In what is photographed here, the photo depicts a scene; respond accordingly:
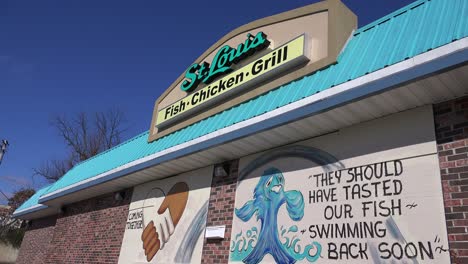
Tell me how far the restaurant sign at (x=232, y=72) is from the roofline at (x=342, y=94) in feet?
3.57

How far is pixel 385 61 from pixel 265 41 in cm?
318

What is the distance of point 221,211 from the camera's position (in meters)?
8.30

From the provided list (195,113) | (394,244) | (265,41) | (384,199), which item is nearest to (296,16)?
(265,41)

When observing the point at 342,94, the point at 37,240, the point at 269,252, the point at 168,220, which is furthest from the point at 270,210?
the point at 37,240

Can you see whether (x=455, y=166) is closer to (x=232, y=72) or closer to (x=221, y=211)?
(x=221, y=211)

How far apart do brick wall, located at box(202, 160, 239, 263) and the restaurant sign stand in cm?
168

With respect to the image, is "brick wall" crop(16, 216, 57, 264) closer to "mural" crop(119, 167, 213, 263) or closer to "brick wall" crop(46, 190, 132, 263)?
"brick wall" crop(46, 190, 132, 263)

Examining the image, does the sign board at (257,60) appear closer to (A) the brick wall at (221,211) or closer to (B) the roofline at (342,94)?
(B) the roofline at (342,94)

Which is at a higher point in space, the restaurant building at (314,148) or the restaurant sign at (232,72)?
the restaurant sign at (232,72)

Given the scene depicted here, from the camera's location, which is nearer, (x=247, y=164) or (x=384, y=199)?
(x=384, y=199)

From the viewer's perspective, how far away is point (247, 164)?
26.9 feet

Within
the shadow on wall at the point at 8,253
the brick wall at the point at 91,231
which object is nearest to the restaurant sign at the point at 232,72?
the brick wall at the point at 91,231

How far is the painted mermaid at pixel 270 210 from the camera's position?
668 cm

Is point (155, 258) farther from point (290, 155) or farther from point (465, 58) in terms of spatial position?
point (465, 58)
